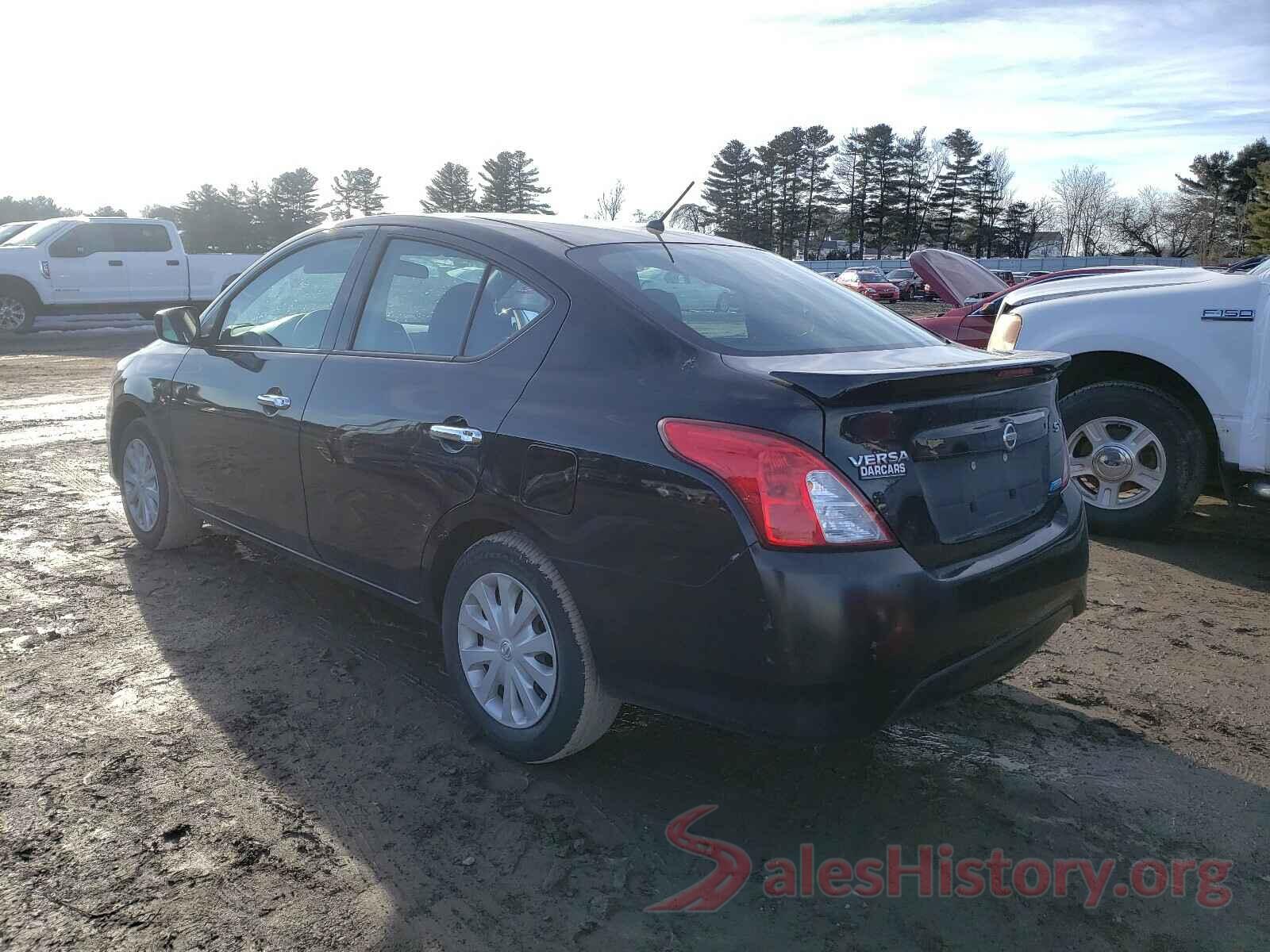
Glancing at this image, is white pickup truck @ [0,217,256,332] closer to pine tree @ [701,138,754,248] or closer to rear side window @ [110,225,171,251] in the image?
rear side window @ [110,225,171,251]

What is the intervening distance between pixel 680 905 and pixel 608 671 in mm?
628

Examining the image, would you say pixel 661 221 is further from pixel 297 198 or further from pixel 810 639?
pixel 297 198

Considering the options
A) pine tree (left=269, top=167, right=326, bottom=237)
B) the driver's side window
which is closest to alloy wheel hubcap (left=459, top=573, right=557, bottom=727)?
the driver's side window

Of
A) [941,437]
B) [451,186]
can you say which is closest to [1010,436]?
[941,437]

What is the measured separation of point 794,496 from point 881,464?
256 mm

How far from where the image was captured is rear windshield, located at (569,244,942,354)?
3.00 meters

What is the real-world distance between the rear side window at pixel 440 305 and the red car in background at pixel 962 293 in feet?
19.6

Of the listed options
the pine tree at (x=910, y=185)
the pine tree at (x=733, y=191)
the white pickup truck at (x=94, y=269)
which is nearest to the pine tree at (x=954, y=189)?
the pine tree at (x=910, y=185)

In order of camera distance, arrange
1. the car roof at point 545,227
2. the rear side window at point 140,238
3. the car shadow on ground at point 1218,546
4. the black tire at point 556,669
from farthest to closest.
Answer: the rear side window at point 140,238, the car shadow on ground at point 1218,546, the car roof at point 545,227, the black tire at point 556,669

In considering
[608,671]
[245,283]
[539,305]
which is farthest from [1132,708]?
[245,283]

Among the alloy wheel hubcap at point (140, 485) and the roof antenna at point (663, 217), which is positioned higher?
the roof antenna at point (663, 217)

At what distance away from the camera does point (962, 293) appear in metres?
9.44

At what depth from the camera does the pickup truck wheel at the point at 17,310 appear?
59.8ft

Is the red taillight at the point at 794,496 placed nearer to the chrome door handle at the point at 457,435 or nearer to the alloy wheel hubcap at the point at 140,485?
the chrome door handle at the point at 457,435
